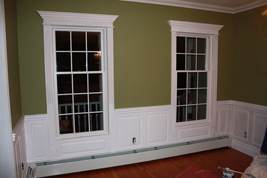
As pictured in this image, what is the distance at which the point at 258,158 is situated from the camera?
2.64 metres

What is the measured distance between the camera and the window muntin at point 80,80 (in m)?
3.22

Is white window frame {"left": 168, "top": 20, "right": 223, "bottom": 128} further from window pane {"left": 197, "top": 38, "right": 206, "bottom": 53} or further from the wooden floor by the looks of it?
the wooden floor

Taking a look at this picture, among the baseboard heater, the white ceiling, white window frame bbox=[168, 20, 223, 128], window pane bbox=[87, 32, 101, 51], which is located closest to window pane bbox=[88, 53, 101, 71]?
window pane bbox=[87, 32, 101, 51]

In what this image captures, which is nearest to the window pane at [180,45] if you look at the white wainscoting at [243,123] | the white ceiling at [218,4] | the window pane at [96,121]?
the white ceiling at [218,4]

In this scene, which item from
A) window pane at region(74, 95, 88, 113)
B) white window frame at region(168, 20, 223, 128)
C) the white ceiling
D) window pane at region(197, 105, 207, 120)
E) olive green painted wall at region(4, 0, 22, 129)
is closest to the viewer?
olive green painted wall at region(4, 0, 22, 129)

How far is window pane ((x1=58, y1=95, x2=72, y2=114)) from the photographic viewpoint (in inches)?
128

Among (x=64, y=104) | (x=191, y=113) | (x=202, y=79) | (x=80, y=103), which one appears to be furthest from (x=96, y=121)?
(x=202, y=79)

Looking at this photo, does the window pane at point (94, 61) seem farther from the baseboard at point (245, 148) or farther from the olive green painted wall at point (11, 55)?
the baseboard at point (245, 148)

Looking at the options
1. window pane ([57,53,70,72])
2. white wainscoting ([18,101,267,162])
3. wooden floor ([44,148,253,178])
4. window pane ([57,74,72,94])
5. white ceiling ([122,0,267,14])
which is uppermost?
white ceiling ([122,0,267,14])

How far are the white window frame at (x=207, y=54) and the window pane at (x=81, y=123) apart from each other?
164 centimetres

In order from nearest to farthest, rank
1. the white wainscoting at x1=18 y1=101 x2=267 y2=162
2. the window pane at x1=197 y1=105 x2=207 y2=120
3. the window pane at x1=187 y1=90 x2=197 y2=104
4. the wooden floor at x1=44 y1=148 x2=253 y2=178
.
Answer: the white wainscoting at x1=18 y1=101 x2=267 y2=162
the wooden floor at x1=44 y1=148 x2=253 y2=178
the window pane at x1=187 y1=90 x2=197 y2=104
the window pane at x1=197 y1=105 x2=207 y2=120

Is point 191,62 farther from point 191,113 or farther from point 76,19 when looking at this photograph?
point 76,19

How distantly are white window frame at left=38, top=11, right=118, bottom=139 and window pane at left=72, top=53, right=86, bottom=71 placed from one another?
1.02 ft

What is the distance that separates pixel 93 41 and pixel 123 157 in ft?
6.84
